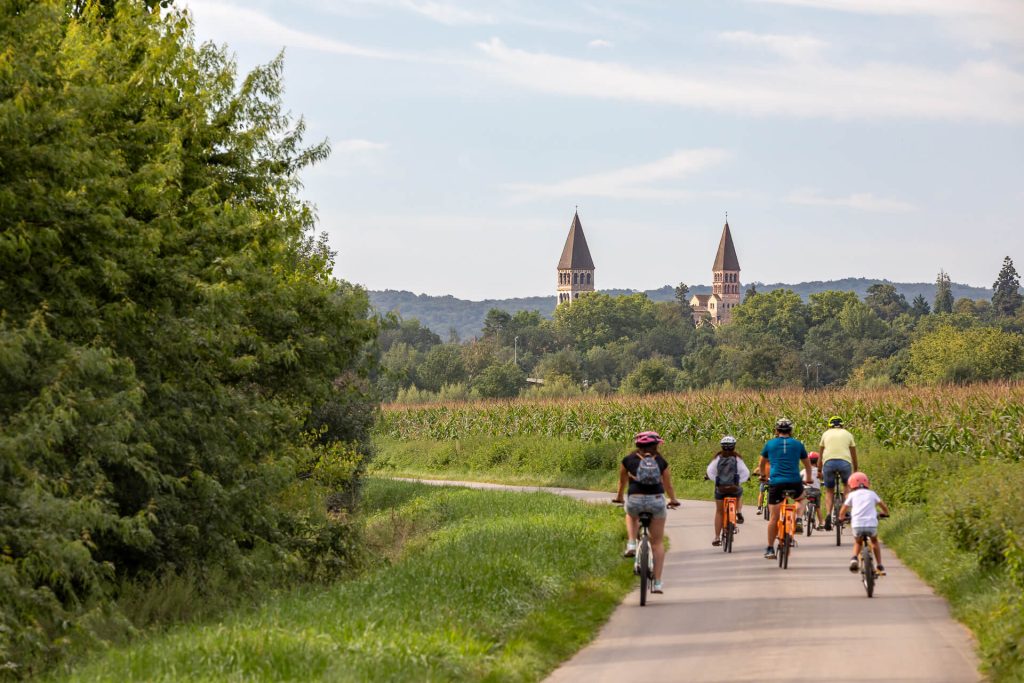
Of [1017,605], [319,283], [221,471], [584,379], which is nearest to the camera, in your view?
[1017,605]

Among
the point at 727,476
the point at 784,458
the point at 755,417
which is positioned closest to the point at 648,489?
the point at 784,458

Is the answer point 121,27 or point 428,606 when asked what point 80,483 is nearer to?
point 428,606

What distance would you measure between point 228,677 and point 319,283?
13035 millimetres

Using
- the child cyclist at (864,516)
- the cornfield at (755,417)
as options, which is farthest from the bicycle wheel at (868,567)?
the cornfield at (755,417)

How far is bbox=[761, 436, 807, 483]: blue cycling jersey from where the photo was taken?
19.2 metres

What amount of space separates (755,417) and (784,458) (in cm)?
2461

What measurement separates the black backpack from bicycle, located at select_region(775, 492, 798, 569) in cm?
196

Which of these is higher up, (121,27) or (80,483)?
(121,27)

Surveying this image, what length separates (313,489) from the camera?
2269cm

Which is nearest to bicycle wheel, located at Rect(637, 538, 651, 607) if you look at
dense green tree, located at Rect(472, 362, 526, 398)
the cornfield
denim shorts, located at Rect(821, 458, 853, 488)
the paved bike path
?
the paved bike path

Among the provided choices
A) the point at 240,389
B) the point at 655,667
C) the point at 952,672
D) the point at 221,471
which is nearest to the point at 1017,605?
the point at 952,672

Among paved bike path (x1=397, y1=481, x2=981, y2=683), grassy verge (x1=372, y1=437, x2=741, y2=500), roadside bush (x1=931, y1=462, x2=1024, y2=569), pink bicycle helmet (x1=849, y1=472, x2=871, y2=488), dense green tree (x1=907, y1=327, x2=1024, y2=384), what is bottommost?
grassy verge (x1=372, y1=437, x2=741, y2=500)

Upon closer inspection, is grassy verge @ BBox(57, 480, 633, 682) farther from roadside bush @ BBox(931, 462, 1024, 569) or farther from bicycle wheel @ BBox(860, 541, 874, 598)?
roadside bush @ BBox(931, 462, 1024, 569)

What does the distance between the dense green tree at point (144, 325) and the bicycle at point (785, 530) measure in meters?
6.79
